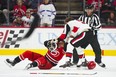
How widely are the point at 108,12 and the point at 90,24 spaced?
5.73ft

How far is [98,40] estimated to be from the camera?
8.64 metres

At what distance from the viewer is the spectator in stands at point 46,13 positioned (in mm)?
9297

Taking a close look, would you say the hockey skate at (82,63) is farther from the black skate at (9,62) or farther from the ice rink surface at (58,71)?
the black skate at (9,62)

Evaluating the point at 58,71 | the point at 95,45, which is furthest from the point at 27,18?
the point at 58,71

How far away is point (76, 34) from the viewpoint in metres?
7.87

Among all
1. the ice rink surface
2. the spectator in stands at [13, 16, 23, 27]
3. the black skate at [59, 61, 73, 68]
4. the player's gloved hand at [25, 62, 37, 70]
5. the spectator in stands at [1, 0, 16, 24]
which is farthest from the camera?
the spectator in stands at [1, 0, 16, 24]

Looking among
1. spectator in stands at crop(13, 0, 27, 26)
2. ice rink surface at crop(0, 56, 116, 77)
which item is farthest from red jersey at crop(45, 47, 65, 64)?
spectator in stands at crop(13, 0, 27, 26)

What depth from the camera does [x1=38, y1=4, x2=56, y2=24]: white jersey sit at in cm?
930

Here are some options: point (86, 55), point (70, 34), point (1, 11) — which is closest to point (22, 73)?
point (70, 34)

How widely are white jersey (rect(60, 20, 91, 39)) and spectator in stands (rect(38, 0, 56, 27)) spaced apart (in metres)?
1.48

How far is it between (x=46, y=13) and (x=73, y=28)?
169 centimetres

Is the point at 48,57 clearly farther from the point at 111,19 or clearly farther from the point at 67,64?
the point at 111,19

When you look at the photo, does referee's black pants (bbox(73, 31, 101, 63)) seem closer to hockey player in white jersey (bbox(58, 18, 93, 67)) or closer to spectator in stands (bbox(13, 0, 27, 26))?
hockey player in white jersey (bbox(58, 18, 93, 67))

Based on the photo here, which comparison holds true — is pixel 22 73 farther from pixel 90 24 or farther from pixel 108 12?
pixel 108 12
